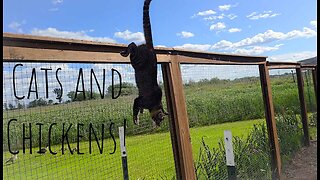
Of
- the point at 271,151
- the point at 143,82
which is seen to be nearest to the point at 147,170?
the point at 143,82


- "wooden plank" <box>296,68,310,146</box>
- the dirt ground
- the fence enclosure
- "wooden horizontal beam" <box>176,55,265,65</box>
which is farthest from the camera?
"wooden plank" <box>296,68,310,146</box>

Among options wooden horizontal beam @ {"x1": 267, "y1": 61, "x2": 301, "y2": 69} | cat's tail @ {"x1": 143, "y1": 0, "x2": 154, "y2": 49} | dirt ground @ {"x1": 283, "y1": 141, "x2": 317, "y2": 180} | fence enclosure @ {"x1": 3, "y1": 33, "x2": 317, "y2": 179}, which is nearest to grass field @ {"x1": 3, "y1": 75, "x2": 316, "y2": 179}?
fence enclosure @ {"x1": 3, "y1": 33, "x2": 317, "y2": 179}

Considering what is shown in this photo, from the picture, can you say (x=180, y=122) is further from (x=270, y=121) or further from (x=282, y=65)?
(x=282, y=65)

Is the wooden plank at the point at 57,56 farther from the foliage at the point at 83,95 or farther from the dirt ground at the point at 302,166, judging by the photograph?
the dirt ground at the point at 302,166

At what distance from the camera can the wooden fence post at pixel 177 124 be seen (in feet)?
8.21

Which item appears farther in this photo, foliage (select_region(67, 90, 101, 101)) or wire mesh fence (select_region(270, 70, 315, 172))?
wire mesh fence (select_region(270, 70, 315, 172))

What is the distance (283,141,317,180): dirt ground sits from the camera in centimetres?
396

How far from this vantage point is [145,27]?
193 centimetres

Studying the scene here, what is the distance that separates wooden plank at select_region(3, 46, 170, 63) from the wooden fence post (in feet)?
1.67

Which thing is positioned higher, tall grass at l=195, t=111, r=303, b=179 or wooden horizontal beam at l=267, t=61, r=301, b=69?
wooden horizontal beam at l=267, t=61, r=301, b=69

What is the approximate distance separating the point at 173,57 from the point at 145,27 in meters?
0.64

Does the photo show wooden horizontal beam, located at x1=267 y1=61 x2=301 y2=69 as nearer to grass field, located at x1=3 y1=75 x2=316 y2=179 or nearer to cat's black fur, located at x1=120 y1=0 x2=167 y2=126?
grass field, located at x1=3 y1=75 x2=316 y2=179

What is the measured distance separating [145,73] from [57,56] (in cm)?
49

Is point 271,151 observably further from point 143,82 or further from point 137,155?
point 143,82
